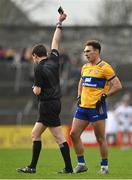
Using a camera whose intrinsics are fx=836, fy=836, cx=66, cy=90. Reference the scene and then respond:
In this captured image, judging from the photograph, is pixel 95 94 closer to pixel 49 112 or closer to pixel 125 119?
pixel 49 112

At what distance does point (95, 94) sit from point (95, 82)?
21 centimetres

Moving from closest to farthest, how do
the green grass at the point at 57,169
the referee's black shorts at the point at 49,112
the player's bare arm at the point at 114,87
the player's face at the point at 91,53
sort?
1. the green grass at the point at 57,169
2. the referee's black shorts at the point at 49,112
3. the player's bare arm at the point at 114,87
4. the player's face at the point at 91,53

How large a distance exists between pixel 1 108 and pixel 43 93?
67.3 feet

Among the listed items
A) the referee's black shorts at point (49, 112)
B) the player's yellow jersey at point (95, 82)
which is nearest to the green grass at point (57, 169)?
the referee's black shorts at point (49, 112)

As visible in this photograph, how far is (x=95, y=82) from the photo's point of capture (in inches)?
569

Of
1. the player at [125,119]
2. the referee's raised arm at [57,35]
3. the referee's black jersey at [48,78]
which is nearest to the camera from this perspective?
the referee's black jersey at [48,78]

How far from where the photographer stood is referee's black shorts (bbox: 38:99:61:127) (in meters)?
14.3

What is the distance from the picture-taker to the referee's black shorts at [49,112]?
14258 millimetres

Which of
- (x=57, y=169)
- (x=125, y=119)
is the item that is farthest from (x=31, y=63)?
(x=57, y=169)

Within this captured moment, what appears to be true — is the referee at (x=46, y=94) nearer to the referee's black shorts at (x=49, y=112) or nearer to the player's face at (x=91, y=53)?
the referee's black shorts at (x=49, y=112)

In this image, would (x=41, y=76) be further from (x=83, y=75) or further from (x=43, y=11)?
(x=43, y=11)

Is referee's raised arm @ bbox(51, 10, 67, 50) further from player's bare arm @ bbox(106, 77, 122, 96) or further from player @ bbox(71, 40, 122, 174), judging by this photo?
player's bare arm @ bbox(106, 77, 122, 96)

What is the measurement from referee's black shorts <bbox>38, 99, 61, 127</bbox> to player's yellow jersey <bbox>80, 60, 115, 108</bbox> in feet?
1.75

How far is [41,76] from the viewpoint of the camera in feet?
46.4
